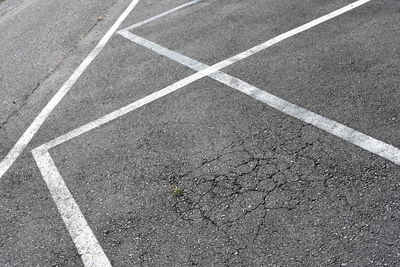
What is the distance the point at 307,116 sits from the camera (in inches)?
194

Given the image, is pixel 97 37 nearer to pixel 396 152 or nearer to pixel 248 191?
pixel 248 191

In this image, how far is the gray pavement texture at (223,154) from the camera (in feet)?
12.1

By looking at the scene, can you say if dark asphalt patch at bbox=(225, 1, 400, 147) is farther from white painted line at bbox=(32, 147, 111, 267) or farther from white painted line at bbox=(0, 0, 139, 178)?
white painted line at bbox=(32, 147, 111, 267)

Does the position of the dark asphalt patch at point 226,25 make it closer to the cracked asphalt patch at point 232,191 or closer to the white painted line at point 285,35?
the white painted line at point 285,35

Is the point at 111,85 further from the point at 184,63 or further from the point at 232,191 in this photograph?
the point at 232,191

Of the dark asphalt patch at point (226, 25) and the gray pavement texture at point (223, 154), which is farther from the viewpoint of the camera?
the dark asphalt patch at point (226, 25)

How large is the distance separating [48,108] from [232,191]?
347cm

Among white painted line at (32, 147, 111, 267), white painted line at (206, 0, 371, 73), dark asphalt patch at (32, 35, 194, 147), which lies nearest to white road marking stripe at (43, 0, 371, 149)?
white painted line at (206, 0, 371, 73)

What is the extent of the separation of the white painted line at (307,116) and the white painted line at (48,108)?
1.60 meters

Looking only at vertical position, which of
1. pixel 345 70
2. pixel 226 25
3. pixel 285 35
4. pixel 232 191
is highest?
pixel 226 25

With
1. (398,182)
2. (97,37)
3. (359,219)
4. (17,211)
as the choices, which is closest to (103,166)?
(17,211)

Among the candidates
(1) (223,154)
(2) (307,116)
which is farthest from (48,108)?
(2) (307,116)

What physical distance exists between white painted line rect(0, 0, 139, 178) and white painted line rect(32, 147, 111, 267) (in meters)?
0.31

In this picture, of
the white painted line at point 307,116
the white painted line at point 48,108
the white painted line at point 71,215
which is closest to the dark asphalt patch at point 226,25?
the white painted line at point 307,116
